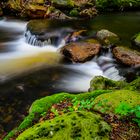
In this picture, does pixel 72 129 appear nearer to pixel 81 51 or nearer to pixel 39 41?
pixel 81 51

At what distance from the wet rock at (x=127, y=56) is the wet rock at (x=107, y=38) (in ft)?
3.78

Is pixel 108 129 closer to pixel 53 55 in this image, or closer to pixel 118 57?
pixel 118 57

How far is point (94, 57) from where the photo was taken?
1224cm

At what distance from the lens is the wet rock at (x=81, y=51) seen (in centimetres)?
1204

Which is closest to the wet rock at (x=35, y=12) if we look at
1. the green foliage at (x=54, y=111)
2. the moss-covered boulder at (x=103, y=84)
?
the moss-covered boulder at (x=103, y=84)

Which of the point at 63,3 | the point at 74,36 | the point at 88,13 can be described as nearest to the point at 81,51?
the point at 74,36

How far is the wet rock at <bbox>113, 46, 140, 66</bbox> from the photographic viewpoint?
37.4 ft

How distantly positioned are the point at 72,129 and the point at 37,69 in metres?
8.08

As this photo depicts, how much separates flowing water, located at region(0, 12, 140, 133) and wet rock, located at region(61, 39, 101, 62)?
25 centimetres

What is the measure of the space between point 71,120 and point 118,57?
8.53 m

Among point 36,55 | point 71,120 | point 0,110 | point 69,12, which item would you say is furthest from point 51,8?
point 71,120

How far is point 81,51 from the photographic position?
1211 centimetres

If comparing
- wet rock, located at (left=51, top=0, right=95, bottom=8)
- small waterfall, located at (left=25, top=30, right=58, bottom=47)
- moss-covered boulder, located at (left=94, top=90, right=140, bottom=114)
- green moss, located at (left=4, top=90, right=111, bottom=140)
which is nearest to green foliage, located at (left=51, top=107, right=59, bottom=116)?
green moss, located at (left=4, top=90, right=111, bottom=140)

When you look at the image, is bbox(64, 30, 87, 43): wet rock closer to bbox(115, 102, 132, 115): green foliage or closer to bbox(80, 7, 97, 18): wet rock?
bbox(80, 7, 97, 18): wet rock
